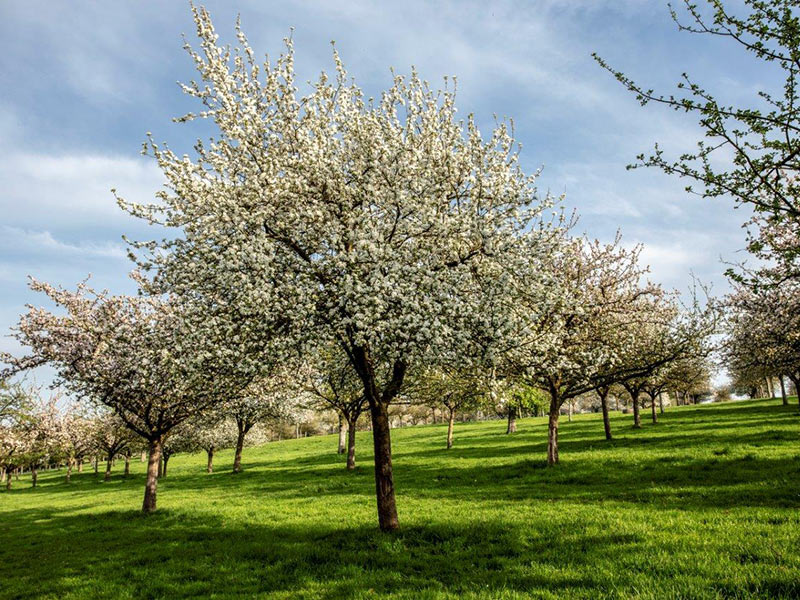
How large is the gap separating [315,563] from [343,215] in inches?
380

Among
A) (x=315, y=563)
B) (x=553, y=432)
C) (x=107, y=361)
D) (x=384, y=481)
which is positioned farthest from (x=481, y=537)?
(x=107, y=361)

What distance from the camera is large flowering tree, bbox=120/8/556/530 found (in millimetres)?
11602

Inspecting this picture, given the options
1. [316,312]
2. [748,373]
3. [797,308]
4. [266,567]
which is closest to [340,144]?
[316,312]

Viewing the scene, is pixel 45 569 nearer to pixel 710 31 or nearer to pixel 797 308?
pixel 710 31

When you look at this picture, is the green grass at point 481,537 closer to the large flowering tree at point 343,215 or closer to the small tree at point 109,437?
the large flowering tree at point 343,215

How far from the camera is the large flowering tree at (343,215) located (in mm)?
11602

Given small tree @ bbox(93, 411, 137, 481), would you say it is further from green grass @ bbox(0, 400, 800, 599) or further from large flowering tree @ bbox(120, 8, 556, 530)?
large flowering tree @ bbox(120, 8, 556, 530)

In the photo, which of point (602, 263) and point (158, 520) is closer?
point (158, 520)

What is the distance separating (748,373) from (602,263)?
1578 inches

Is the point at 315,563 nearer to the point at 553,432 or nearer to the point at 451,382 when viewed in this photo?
the point at 451,382

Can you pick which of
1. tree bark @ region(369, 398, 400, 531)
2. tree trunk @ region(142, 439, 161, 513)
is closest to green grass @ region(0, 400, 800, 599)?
tree bark @ region(369, 398, 400, 531)

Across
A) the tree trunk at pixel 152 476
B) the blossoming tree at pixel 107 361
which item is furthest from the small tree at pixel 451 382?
the tree trunk at pixel 152 476

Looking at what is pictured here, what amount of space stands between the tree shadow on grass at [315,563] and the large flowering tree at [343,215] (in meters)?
2.20

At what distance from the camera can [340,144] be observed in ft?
47.3
